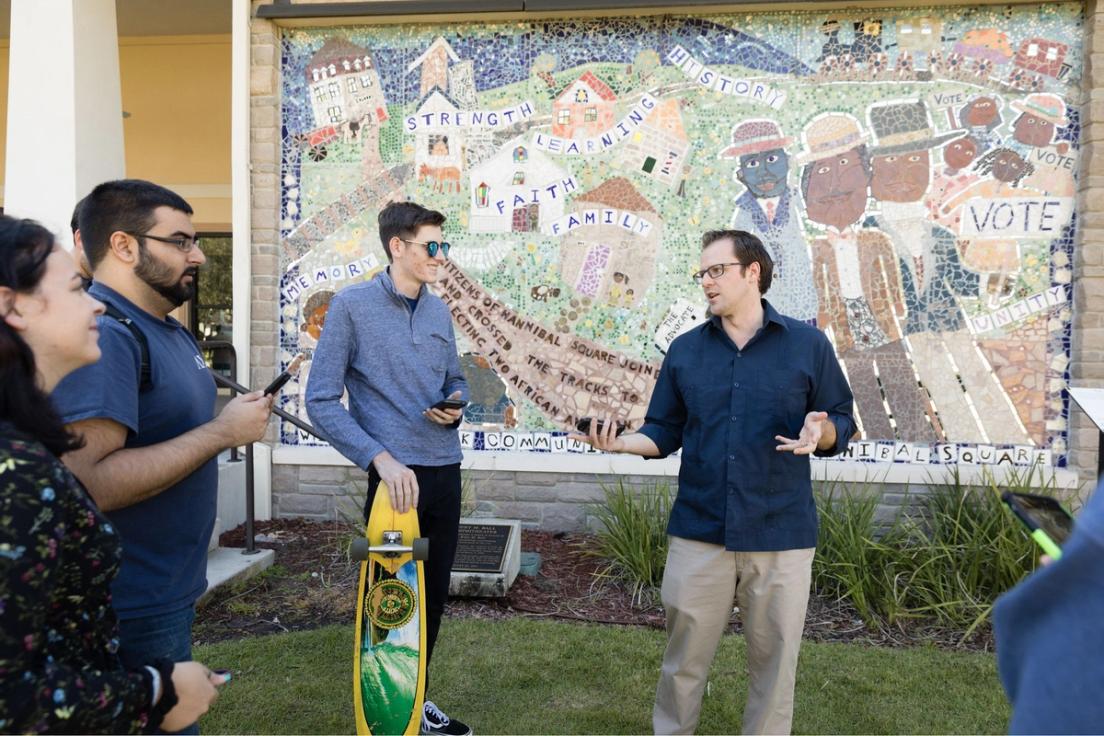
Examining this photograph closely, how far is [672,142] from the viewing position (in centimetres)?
623

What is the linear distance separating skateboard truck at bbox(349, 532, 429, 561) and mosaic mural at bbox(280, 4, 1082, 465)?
3446 millimetres

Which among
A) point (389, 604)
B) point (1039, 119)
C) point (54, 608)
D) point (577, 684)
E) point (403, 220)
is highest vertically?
point (1039, 119)

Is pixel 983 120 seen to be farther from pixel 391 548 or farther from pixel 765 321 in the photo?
pixel 391 548

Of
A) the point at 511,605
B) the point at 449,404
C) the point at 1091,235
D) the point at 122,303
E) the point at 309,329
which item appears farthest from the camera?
the point at 309,329

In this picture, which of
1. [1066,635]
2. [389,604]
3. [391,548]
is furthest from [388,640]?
[1066,635]

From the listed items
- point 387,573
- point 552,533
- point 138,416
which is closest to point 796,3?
point 552,533

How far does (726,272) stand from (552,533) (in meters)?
3.64

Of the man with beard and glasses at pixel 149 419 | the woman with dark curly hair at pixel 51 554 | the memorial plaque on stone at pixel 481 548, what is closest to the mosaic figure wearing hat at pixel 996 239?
the memorial plaque on stone at pixel 481 548

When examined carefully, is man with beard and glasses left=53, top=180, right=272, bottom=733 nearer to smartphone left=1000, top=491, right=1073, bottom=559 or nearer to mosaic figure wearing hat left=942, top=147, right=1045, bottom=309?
smartphone left=1000, top=491, right=1073, bottom=559

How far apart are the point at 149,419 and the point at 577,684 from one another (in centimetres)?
274

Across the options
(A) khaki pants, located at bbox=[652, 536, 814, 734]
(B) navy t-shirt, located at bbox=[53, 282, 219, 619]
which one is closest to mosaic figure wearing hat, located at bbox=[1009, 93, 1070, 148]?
(A) khaki pants, located at bbox=[652, 536, 814, 734]

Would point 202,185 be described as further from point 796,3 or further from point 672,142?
point 796,3

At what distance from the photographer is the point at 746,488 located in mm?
2932

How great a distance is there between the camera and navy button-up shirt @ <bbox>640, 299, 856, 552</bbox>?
2.94 metres
